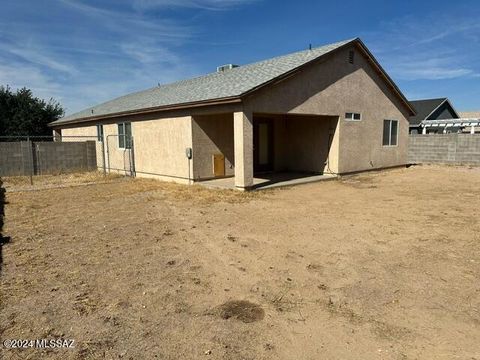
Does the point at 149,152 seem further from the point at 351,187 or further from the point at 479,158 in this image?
the point at 479,158

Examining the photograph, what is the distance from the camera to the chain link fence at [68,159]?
16.7m

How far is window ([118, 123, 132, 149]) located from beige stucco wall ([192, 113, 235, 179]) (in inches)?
195

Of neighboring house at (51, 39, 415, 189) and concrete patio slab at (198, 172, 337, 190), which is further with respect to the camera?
concrete patio slab at (198, 172, 337, 190)

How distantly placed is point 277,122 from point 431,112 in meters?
23.4

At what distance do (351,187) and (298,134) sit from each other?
4427 millimetres

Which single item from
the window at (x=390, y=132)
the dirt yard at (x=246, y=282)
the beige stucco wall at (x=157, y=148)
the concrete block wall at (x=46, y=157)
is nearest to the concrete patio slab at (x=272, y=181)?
the beige stucco wall at (x=157, y=148)

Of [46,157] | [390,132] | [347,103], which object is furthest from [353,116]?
[46,157]

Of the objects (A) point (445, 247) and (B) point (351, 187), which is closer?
(A) point (445, 247)

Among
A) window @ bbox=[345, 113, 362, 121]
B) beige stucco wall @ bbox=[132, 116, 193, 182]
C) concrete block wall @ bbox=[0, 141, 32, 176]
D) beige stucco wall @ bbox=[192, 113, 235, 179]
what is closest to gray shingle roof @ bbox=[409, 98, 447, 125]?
window @ bbox=[345, 113, 362, 121]

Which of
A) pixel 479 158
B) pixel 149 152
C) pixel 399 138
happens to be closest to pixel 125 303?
pixel 149 152

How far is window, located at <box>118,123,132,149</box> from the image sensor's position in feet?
52.7

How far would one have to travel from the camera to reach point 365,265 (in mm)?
4848

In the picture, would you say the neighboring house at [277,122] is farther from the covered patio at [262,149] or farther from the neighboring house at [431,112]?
the neighboring house at [431,112]

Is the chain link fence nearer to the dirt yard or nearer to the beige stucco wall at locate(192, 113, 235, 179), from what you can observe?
the beige stucco wall at locate(192, 113, 235, 179)
